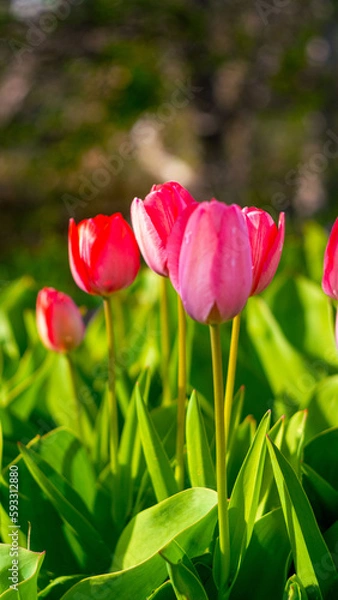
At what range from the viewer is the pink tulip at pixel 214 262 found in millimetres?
606

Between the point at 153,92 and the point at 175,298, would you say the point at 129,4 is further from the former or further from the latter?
the point at 175,298

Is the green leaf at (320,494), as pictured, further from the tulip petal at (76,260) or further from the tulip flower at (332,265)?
the tulip petal at (76,260)

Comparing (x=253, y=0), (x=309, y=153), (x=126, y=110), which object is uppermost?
(x=253, y=0)

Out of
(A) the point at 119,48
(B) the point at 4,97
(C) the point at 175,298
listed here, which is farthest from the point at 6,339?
(B) the point at 4,97

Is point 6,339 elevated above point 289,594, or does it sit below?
above

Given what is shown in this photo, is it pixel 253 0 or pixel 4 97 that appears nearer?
pixel 253 0

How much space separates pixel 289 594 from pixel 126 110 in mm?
3923

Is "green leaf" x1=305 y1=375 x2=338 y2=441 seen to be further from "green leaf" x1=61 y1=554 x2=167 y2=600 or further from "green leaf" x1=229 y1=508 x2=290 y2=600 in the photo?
"green leaf" x1=61 y1=554 x2=167 y2=600

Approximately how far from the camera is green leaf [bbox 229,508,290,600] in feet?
2.45

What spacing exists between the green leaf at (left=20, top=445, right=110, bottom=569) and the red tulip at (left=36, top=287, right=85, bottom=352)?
240mm

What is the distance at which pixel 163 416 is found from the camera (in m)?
0.98

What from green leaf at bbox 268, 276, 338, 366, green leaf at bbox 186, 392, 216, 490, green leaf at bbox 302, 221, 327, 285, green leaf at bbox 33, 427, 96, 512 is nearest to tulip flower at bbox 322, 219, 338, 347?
green leaf at bbox 186, 392, 216, 490

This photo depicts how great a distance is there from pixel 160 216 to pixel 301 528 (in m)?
0.36

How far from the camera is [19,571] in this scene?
27.7 inches
